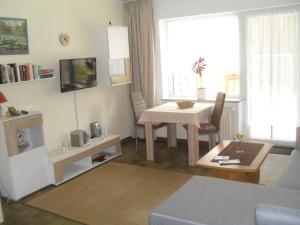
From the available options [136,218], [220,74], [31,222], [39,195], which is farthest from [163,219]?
[220,74]

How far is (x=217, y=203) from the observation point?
2.43 metres

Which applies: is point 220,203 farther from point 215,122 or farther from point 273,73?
point 273,73

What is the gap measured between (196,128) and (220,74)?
1465 millimetres

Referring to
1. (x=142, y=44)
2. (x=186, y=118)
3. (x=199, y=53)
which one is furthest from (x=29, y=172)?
(x=199, y=53)

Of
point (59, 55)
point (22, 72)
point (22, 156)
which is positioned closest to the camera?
point (22, 156)

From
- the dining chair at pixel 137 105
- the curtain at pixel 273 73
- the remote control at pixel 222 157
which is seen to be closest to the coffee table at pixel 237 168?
the remote control at pixel 222 157

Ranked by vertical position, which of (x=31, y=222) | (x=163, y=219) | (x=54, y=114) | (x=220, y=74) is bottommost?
(x=31, y=222)

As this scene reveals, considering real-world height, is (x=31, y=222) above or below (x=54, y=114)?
below

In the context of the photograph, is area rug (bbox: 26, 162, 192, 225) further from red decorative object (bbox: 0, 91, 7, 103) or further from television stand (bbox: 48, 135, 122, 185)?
red decorative object (bbox: 0, 91, 7, 103)

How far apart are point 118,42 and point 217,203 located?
361cm

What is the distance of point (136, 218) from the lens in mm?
3307

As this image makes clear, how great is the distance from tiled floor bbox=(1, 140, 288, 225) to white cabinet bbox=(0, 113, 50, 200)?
0.45ft

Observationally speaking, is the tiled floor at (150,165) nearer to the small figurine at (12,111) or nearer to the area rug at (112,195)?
the area rug at (112,195)

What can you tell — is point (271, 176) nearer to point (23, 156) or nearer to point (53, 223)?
point (53, 223)
